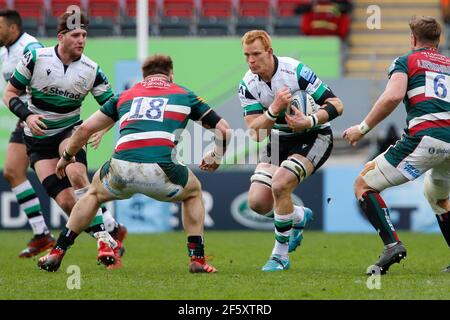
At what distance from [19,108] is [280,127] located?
2.52 metres

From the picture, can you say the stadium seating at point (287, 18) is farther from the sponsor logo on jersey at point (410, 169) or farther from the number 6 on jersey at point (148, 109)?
the number 6 on jersey at point (148, 109)

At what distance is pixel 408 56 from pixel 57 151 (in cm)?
380

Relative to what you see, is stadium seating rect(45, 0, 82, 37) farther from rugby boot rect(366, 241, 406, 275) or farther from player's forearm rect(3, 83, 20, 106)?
rugby boot rect(366, 241, 406, 275)

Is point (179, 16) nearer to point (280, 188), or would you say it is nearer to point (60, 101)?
point (60, 101)

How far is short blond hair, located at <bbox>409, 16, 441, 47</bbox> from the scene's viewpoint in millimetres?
8812

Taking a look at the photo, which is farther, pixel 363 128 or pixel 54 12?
pixel 54 12

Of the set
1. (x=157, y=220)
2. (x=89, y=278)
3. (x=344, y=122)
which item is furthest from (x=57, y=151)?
(x=344, y=122)

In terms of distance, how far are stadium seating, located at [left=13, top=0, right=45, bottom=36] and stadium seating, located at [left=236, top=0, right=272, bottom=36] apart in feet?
13.2

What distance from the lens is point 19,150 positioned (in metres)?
11.8

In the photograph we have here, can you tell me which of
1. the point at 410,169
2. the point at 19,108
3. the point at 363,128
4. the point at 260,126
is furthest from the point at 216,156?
the point at 19,108

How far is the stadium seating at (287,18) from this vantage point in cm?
2084

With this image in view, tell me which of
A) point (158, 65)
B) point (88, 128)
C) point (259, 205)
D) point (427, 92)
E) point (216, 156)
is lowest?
point (259, 205)

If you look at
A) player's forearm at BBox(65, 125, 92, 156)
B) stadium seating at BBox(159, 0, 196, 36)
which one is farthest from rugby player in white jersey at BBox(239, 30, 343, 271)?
stadium seating at BBox(159, 0, 196, 36)

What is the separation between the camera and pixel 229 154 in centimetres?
1850
